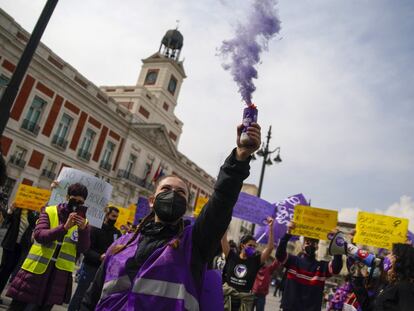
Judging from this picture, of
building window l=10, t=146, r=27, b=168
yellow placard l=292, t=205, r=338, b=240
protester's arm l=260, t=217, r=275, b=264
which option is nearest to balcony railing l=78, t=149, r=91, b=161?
building window l=10, t=146, r=27, b=168

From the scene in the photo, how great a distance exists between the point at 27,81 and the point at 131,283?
25.8m

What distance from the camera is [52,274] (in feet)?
11.3

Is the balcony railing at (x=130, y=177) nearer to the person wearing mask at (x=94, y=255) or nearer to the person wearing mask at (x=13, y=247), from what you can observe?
the person wearing mask at (x=13, y=247)

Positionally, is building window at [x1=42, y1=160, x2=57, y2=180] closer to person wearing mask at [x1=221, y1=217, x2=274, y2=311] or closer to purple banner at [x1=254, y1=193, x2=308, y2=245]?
purple banner at [x1=254, y1=193, x2=308, y2=245]

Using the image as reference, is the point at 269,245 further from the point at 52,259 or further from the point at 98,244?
the point at 52,259

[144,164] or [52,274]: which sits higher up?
[144,164]

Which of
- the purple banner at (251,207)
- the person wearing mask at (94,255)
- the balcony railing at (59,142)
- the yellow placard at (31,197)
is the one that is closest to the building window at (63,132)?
the balcony railing at (59,142)

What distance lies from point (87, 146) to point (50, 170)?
14.8 ft

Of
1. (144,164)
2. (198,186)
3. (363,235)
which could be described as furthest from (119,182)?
(363,235)

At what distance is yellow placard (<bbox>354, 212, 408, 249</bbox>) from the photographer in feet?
22.9

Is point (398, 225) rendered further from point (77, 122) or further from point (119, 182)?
point (119, 182)

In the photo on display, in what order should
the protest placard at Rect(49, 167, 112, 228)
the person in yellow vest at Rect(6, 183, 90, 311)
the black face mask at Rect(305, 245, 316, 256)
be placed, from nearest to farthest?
the person in yellow vest at Rect(6, 183, 90, 311) → the black face mask at Rect(305, 245, 316, 256) → the protest placard at Rect(49, 167, 112, 228)

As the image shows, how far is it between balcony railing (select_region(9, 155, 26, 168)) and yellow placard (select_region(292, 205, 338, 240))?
21.6 metres

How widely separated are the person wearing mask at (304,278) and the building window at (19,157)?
22.8 m
